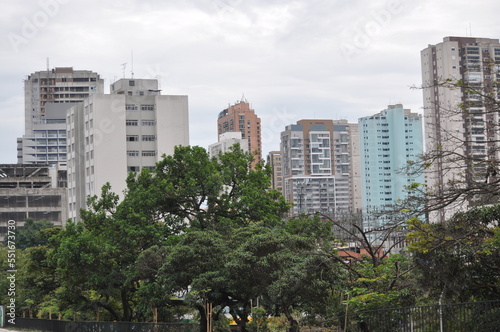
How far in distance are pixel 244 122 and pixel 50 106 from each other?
40809mm

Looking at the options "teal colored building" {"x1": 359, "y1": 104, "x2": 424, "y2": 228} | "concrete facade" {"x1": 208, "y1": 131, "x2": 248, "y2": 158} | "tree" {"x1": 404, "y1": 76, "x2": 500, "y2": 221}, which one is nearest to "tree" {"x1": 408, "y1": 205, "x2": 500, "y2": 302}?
"tree" {"x1": 404, "y1": 76, "x2": 500, "y2": 221}

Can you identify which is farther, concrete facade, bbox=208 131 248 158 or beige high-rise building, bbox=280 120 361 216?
beige high-rise building, bbox=280 120 361 216

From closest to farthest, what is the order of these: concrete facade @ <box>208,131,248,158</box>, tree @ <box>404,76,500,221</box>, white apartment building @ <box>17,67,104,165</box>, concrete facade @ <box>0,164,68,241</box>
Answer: tree @ <box>404,76,500,221</box> < concrete facade @ <box>0,164,68,241</box> < concrete facade @ <box>208,131,248,158</box> < white apartment building @ <box>17,67,104,165</box>

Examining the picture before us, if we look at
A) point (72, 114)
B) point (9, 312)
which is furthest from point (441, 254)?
point (72, 114)

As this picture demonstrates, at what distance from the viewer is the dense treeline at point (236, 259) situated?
1573cm

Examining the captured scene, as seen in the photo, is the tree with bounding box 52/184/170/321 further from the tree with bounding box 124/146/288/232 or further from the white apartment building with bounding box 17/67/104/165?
the white apartment building with bounding box 17/67/104/165

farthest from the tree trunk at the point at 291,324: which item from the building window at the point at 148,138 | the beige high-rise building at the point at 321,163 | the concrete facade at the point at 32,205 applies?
the beige high-rise building at the point at 321,163

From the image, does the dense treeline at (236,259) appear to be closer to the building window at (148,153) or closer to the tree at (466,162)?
the tree at (466,162)

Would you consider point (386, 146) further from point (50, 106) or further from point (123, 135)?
point (123, 135)

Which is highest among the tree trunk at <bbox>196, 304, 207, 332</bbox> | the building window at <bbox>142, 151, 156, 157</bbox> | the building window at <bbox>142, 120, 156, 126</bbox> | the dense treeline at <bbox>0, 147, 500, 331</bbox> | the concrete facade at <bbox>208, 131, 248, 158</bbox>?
the concrete facade at <bbox>208, 131, 248, 158</bbox>

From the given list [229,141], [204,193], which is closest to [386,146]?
[229,141]

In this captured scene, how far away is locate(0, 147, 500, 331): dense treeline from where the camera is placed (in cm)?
1573

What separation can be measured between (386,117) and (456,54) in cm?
3986

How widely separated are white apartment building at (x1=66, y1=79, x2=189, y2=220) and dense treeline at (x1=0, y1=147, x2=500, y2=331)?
33.0m
